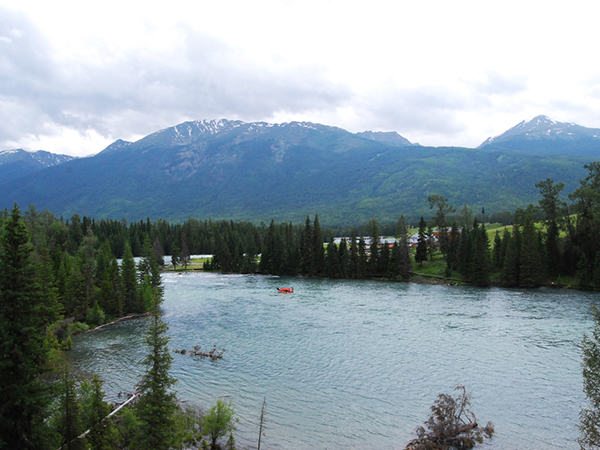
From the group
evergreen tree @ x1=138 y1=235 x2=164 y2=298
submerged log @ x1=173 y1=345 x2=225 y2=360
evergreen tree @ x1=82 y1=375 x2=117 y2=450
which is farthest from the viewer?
evergreen tree @ x1=138 y1=235 x2=164 y2=298

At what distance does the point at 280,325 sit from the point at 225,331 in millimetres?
8573

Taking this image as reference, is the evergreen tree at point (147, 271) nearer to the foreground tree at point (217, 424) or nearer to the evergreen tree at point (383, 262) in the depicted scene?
the foreground tree at point (217, 424)

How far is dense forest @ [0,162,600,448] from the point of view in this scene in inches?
817

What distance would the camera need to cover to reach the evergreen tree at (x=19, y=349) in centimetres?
1998

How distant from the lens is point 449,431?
2734cm

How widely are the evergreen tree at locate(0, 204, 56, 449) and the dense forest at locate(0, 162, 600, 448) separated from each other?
5 cm

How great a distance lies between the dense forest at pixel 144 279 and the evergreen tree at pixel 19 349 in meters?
0.05

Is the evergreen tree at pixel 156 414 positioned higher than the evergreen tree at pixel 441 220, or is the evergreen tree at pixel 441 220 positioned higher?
the evergreen tree at pixel 441 220

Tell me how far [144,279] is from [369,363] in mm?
54309

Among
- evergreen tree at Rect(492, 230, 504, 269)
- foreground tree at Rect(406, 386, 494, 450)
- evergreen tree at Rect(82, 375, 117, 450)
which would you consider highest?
evergreen tree at Rect(492, 230, 504, 269)

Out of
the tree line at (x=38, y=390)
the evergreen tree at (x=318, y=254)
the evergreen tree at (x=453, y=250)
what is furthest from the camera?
the evergreen tree at (x=318, y=254)

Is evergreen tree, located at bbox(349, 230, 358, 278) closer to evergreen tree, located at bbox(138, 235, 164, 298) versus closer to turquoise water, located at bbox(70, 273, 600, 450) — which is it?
turquoise water, located at bbox(70, 273, 600, 450)

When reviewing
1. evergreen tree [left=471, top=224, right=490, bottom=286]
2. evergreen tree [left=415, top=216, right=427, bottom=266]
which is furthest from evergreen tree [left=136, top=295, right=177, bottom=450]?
evergreen tree [left=415, top=216, right=427, bottom=266]

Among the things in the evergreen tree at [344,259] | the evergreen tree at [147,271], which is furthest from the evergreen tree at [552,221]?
the evergreen tree at [147,271]
